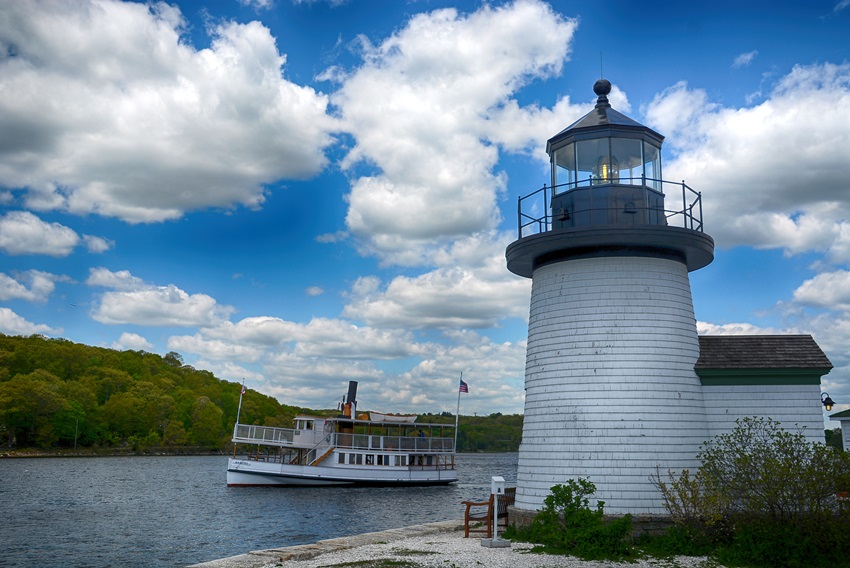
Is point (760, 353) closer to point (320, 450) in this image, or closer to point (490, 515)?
point (490, 515)

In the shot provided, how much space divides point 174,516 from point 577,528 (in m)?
24.4

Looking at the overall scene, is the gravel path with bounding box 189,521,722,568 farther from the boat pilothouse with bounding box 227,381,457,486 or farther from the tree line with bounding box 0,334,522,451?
the tree line with bounding box 0,334,522,451

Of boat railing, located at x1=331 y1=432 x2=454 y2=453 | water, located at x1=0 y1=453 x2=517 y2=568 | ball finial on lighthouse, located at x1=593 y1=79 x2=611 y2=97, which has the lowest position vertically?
water, located at x1=0 y1=453 x2=517 y2=568

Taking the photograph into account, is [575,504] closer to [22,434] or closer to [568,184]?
[568,184]

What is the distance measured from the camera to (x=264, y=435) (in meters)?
43.3

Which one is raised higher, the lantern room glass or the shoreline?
the lantern room glass

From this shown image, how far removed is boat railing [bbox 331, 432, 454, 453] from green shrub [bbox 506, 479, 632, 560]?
113ft

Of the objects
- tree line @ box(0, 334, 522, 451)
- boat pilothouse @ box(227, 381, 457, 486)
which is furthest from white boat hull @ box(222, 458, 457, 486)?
tree line @ box(0, 334, 522, 451)

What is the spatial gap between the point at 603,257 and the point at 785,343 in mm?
4306

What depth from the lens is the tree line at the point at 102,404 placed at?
8556 centimetres

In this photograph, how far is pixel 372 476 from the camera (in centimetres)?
4762

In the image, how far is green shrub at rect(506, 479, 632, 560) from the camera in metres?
12.5

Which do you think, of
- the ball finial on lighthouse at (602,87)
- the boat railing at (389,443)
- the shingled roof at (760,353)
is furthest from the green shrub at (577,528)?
the boat railing at (389,443)

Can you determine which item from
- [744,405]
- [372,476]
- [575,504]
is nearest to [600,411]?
[575,504]
